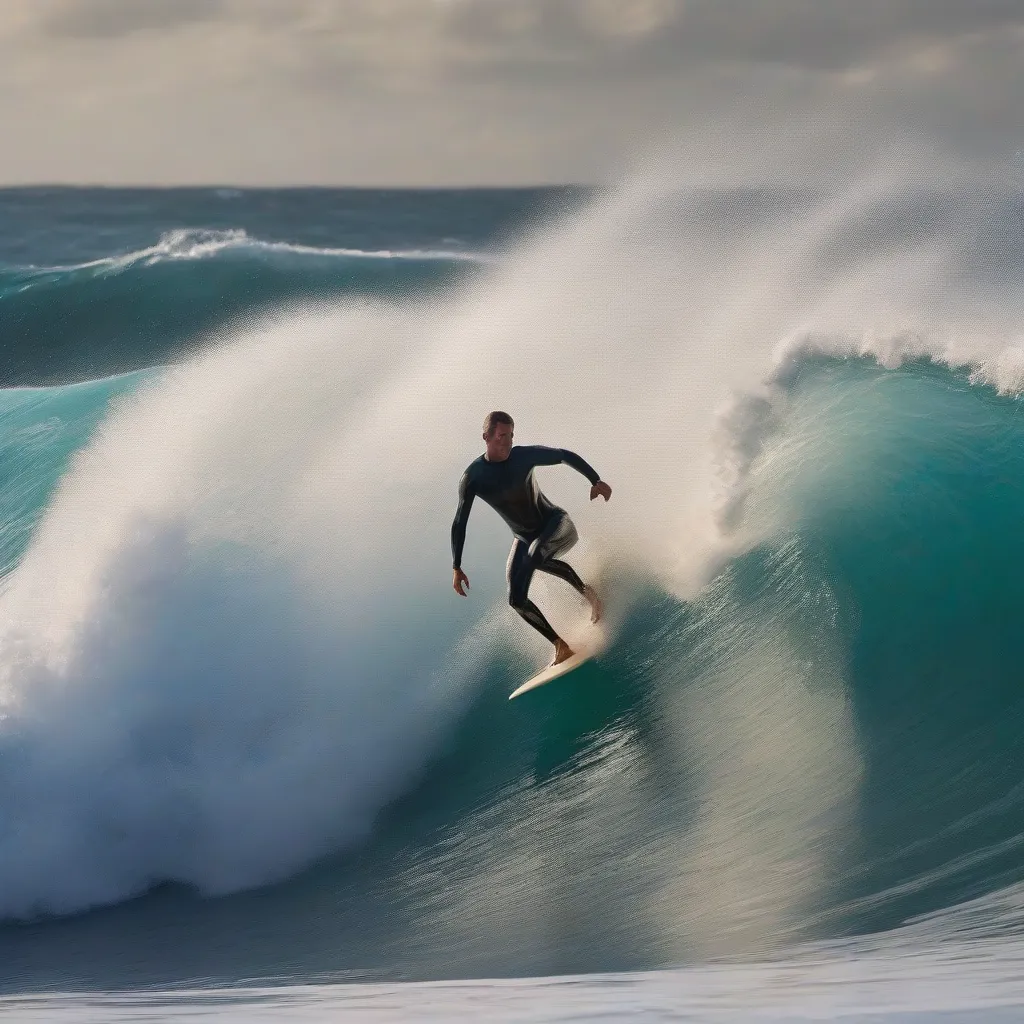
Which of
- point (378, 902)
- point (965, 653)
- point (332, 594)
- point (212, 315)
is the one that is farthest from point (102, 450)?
point (212, 315)

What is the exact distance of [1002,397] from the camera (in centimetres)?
795

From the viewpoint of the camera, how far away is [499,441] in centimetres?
616

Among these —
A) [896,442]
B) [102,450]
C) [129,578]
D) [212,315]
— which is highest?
[212,315]

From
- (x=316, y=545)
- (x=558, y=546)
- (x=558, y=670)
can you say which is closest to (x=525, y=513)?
(x=558, y=546)

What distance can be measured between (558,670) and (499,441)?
57.4 inches

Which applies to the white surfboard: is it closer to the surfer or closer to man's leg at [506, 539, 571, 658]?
the surfer

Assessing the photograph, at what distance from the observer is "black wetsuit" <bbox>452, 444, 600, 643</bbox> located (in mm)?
6312

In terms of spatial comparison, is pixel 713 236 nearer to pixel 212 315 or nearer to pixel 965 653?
pixel 965 653

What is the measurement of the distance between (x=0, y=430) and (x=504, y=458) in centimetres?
793

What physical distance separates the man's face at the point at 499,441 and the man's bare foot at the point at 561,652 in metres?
1.14

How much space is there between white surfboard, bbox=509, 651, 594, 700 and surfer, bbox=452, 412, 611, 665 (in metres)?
0.29

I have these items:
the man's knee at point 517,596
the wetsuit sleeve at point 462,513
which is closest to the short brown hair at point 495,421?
the wetsuit sleeve at point 462,513

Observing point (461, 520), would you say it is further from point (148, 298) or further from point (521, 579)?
point (148, 298)

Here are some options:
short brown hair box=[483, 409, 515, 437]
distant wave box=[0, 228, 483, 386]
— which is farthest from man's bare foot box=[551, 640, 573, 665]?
distant wave box=[0, 228, 483, 386]
